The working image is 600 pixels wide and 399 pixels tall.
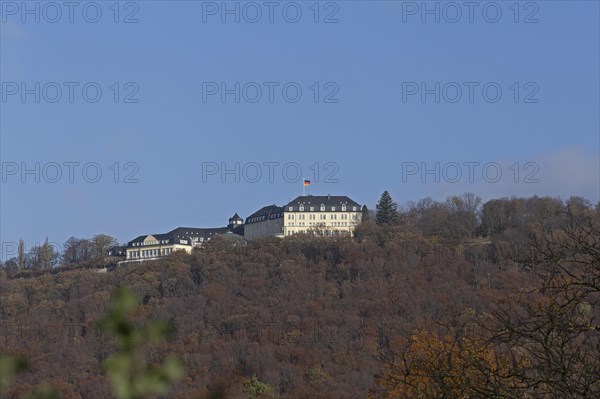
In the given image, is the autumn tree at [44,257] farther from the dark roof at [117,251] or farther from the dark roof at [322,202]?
the dark roof at [322,202]

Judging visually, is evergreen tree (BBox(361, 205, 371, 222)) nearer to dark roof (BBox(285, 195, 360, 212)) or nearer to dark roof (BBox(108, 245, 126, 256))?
dark roof (BBox(285, 195, 360, 212))

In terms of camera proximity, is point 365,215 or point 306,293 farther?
point 365,215

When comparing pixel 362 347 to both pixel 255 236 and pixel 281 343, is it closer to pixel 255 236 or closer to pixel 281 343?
pixel 281 343

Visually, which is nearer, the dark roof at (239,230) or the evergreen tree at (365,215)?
the evergreen tree at (365,215)

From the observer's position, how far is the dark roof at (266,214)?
138125 millimetres

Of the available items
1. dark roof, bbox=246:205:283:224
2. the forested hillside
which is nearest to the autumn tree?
the forested hillside

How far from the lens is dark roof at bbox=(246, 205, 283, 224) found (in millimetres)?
138125

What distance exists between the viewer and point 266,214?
141 meters

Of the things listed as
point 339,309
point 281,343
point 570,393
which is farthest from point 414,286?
point 570,393

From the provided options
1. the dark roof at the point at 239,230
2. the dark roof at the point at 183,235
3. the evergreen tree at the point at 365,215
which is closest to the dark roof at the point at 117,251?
the dark roof at the point at 183,235

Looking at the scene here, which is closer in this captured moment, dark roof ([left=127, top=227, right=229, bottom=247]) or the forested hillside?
the forested hillside

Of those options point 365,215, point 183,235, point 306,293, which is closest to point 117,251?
point 183,235

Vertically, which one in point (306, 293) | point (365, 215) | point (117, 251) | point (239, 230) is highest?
point (365, 215)

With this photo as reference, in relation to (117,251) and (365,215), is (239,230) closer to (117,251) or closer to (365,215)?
(117,251)
